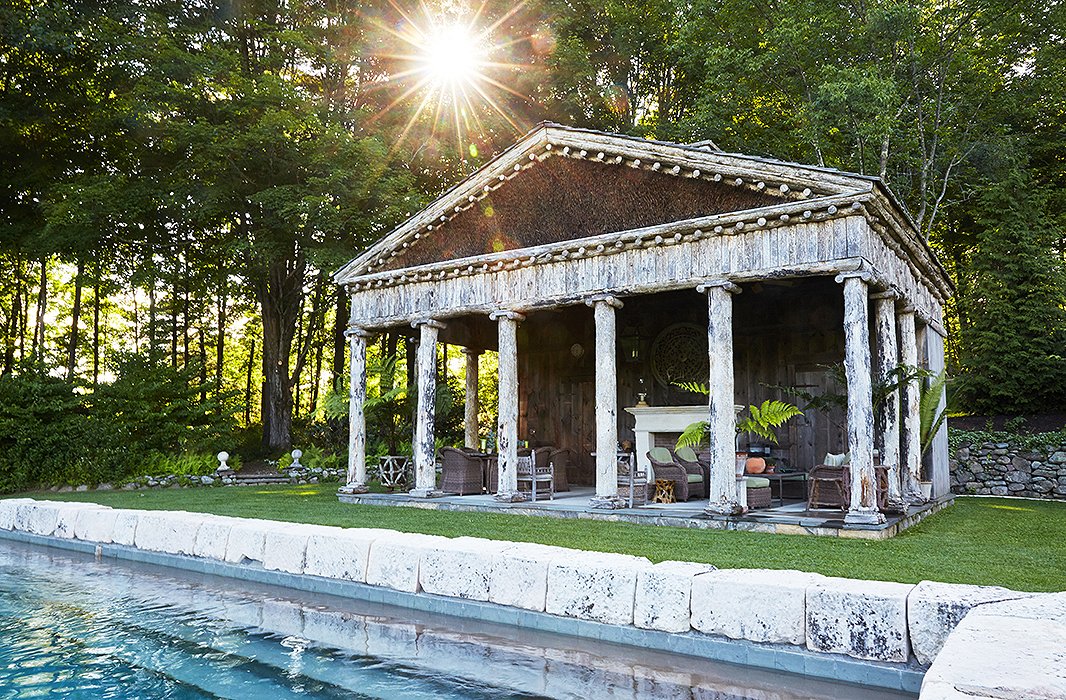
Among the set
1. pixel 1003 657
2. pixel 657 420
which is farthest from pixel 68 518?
pixel 1003 657

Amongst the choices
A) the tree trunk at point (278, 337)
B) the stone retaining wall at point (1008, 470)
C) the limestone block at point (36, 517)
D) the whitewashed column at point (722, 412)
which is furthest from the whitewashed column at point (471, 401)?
the stone retaining wall at point (1008, 470)

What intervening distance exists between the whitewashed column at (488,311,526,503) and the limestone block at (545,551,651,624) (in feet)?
21.9

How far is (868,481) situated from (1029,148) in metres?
18.9

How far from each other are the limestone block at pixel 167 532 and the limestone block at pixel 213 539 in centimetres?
10

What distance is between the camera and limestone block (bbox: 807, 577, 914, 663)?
15.9 ft

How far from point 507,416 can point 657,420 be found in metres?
3.21

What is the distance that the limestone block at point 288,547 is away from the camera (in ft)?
26.3

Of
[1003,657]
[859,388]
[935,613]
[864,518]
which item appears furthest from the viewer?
[859,388]

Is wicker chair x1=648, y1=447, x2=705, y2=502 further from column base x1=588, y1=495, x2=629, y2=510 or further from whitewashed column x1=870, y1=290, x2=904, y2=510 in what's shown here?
whitewashed column x1=870, y1=290, x2=904, y2=510

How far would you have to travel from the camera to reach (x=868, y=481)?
9.56 meters

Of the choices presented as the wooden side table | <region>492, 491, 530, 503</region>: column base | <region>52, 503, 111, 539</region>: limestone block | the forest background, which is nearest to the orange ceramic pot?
the wooden side table

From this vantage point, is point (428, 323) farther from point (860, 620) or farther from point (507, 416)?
point (860, 620)

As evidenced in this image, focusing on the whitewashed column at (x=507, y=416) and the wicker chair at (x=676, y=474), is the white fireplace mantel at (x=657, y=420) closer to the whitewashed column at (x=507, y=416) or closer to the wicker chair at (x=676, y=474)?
the wicker chair at (x=676, y=474)

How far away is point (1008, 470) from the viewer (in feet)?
56.7
